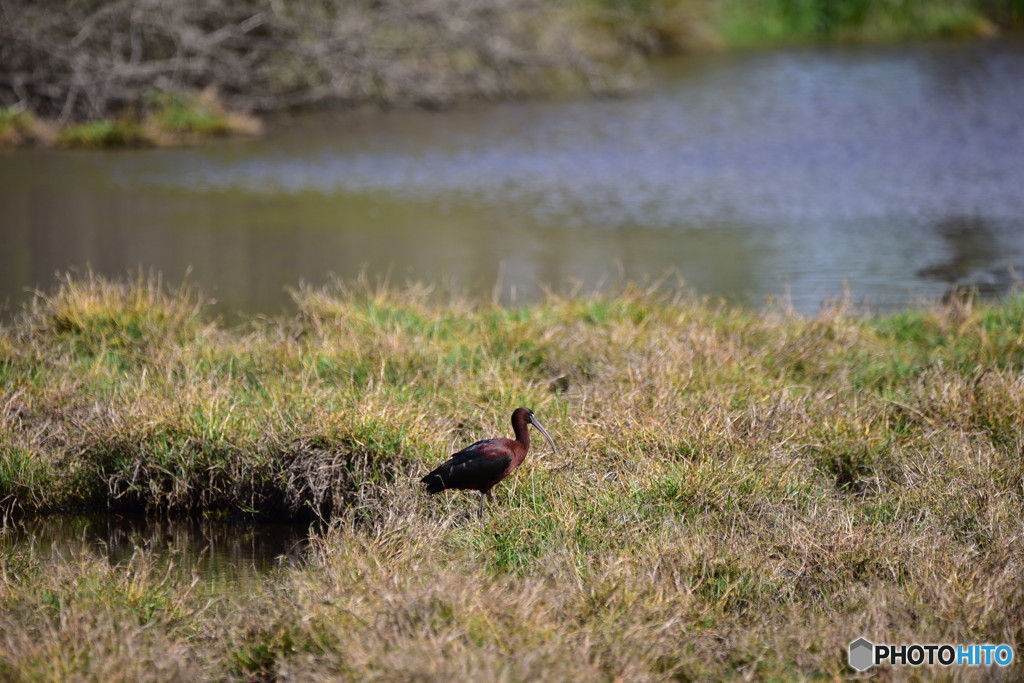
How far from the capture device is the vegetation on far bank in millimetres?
16766

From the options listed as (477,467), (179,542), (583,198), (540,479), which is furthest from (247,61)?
(477,467)

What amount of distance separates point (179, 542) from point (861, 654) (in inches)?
124

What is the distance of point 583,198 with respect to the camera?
14.2 meters

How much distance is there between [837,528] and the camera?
454 cm

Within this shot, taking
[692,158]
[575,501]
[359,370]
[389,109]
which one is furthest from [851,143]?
[575,501]

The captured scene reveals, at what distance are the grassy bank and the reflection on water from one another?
133 millimetres

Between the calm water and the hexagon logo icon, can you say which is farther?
the calm water

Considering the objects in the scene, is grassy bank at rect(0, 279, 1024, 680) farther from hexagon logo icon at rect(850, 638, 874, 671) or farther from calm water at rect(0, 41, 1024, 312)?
calm water at rect(0, 41, 1024, 312)

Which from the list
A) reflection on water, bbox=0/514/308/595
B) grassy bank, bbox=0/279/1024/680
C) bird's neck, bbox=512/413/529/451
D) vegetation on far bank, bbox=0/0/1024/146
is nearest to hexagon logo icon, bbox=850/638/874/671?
grassy bank, bbox=0/279/1024/680

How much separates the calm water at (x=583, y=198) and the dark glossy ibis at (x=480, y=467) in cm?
447

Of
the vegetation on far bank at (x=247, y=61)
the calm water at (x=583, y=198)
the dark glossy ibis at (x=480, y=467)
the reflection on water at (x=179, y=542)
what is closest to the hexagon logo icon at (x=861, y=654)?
the dark glossy ibis at (x=480, y=467)

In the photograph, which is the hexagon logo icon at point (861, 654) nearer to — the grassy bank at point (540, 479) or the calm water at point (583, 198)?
the grassy bank at point (540, 479)

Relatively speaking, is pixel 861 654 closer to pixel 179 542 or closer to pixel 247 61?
pixel 179 542

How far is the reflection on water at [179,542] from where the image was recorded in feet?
16.8
